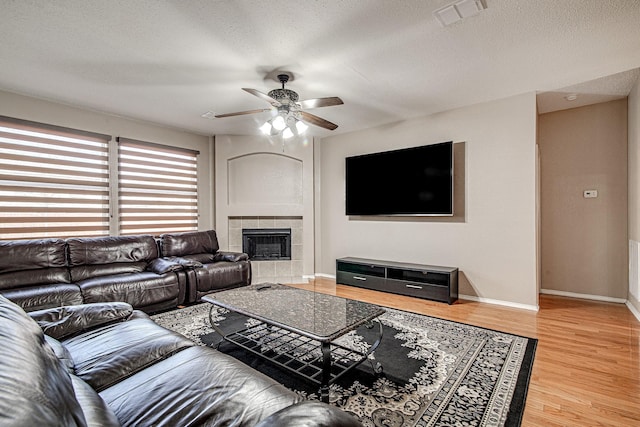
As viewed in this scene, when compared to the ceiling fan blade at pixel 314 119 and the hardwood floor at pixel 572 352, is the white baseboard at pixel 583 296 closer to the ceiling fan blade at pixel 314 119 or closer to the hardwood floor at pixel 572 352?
the hardwood floor at pixel 572 352

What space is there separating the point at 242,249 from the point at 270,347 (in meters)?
3.02

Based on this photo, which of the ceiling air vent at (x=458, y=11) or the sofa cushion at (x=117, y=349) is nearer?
the sofa cushion at (x=117, y=349)

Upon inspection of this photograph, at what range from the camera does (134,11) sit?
2209 millimetres

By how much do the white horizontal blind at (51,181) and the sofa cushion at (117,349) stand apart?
9.41 feet

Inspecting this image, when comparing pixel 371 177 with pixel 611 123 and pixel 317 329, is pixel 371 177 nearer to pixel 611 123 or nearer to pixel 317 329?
pixel 611 123

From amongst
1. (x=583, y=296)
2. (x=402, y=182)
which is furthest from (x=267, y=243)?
(x=583, y=296)

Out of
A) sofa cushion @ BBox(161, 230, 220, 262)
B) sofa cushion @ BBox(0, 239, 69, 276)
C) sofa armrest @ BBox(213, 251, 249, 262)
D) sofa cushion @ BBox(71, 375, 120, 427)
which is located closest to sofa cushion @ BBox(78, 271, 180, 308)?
sofa cushion @ BBox(0, 239, 69, 276)

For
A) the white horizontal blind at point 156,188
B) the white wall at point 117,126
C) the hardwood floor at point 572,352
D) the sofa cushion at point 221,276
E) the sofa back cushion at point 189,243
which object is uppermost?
the white wall at point 117,126

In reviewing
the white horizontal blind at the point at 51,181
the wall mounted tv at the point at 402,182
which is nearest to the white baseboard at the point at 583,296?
the wall mounted tv at the point at 402,182

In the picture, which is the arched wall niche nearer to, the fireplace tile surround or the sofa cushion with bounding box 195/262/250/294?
the fireplace tile surround

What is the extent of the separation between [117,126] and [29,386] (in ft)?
15.3

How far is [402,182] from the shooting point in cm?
468

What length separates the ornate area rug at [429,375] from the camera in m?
1.78

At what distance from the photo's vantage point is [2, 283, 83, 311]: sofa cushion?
9.05 feet
